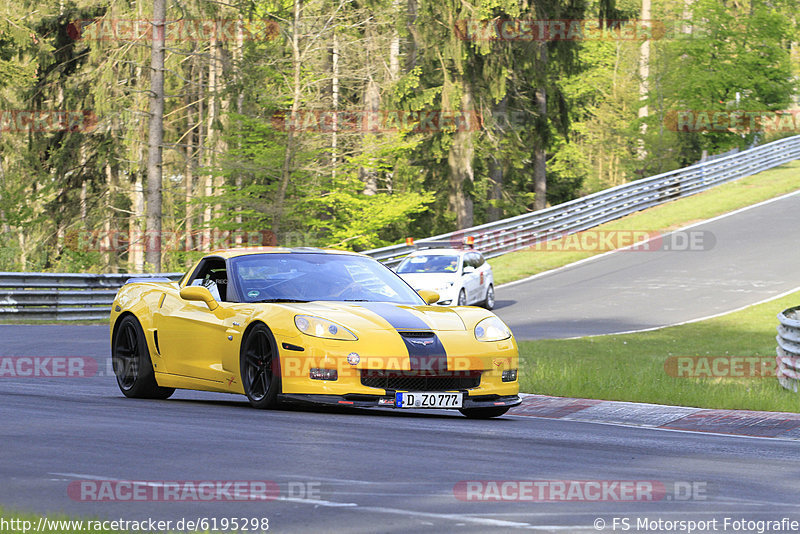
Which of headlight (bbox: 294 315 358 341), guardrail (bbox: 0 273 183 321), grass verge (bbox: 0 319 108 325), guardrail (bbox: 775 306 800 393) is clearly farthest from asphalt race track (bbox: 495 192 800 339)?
headlight (bbox: 294 315 358 341)

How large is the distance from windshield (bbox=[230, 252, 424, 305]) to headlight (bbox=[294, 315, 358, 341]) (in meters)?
0.78

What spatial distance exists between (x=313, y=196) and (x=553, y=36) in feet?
37.8

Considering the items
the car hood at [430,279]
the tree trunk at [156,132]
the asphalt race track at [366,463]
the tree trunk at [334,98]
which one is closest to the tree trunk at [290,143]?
the tree trunk at [334,98]

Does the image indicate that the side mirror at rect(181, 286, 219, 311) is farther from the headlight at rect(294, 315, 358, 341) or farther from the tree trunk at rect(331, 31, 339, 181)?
the tree trunk at rect(331, 31, 339, 181)

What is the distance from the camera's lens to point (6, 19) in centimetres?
4141

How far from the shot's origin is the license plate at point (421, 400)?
9.79m

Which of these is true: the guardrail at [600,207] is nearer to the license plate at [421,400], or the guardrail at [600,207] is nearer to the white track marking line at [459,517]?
the license plate at [421,400]

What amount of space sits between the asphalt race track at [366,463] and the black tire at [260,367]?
147 mm

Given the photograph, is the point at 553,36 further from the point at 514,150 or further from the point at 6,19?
the point at 6,19

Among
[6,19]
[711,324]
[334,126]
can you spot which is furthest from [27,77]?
[711,324]

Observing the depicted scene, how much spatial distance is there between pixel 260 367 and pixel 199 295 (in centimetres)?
113

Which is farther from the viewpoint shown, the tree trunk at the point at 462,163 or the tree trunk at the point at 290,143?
the tree trunk at the point at 462,163

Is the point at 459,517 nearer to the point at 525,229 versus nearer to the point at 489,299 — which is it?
the point at 489,299

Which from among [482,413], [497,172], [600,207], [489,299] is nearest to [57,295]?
[489,299]
